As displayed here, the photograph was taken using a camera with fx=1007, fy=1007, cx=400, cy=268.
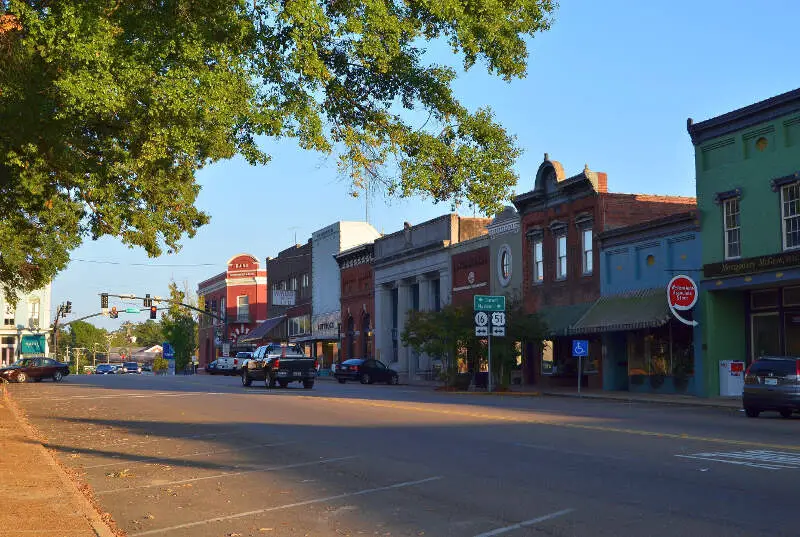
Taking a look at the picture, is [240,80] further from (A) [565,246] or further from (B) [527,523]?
(A) [565,246]

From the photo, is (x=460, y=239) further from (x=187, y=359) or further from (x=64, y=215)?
(x=187, y=359)

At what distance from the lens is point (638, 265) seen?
39625 mm

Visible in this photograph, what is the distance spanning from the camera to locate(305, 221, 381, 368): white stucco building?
76.6m

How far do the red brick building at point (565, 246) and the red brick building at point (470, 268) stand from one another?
5.16 m

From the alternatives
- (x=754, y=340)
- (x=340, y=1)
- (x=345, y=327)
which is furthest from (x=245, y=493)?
(x=345, y=327)

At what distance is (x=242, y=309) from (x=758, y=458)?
92.1 m

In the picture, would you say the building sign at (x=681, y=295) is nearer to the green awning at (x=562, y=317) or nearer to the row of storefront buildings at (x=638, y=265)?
the row of storefront buildings at (x=638, y=265)

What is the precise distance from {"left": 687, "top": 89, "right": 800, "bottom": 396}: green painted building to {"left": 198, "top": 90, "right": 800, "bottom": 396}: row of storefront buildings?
0.04m

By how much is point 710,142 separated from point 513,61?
21562mm

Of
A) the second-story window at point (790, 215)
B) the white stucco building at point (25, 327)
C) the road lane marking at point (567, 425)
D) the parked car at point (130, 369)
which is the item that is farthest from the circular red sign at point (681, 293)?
the parked car at point (130, 369)

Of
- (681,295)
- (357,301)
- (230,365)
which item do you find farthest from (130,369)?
(681,295)

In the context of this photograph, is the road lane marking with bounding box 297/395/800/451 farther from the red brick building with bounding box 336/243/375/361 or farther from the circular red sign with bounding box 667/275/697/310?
the red brick building with bounding box 336/243/375/361

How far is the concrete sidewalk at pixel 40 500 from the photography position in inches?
354

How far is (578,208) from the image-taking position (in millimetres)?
43844
